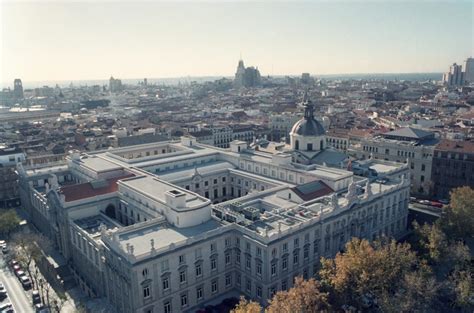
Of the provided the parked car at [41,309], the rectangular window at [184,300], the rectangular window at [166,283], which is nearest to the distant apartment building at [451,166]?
the rectangular window at [184,300]

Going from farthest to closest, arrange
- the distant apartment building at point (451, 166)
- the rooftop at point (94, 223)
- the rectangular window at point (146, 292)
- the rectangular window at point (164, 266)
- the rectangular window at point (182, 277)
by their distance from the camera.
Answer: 1. the distant apartment building at point (451, 166)
2. the rooftop at point (94, 223)
3. the rectangular window at point (182, 277)
4. the rectangular window at point (164, 266)
5. the rectangular window at point (146, 292)

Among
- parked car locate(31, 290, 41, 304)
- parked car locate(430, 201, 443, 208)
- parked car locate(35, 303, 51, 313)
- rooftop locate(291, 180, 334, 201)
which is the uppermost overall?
rooftop locate(291, 180, 334, 201)

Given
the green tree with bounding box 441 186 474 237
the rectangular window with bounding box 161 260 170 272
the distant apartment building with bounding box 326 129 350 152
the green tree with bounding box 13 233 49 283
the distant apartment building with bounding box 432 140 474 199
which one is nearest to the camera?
the rectangular window with bounding box 161 260 170 272

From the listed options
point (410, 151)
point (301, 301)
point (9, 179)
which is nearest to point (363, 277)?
point (301, 301)

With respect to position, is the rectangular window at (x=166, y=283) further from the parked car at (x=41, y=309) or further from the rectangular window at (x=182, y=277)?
the parked car at (x=41, y=309)

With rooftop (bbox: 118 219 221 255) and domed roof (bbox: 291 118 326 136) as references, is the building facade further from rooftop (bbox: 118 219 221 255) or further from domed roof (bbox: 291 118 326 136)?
domed roof (bbox: 291 118 326 136)

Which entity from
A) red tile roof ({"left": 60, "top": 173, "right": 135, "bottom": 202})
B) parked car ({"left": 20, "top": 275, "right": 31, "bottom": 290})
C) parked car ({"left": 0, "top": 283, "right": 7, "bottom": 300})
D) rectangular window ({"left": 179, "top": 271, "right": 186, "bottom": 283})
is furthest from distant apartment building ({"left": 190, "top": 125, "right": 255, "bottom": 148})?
rectangular window ({"left": 179, "top": 271, "right": 186, "bottom": 283})
